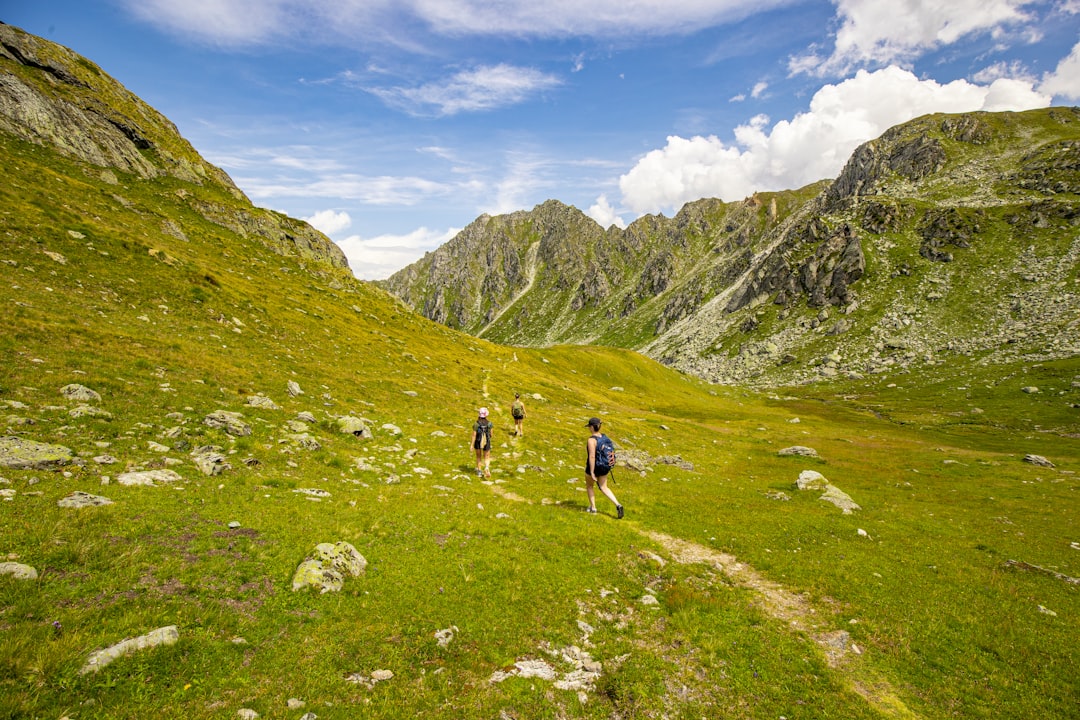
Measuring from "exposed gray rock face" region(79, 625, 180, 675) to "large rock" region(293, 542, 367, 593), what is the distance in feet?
9.58

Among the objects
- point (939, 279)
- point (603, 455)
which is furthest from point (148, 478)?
point (939, 279)

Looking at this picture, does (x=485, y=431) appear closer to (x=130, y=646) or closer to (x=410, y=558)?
(x=410, y=558)

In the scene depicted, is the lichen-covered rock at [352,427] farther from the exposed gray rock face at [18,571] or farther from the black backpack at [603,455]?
the exposed gray rock face at [18,571]

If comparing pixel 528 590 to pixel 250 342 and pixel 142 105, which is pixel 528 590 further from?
pixel 142 105

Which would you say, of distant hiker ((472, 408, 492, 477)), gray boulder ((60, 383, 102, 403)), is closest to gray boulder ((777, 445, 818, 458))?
distant hiker ((472, 408, 492, 477))

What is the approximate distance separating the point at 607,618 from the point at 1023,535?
94.0 feet

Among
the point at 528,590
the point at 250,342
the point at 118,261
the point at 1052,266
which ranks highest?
the point at 1052,266

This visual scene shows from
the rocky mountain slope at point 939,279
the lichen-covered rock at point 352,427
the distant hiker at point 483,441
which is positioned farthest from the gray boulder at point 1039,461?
the rocky mountain slope at point 939,279

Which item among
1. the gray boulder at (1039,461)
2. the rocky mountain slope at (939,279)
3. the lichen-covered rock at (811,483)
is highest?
the rocky mountain slope at (939,279)

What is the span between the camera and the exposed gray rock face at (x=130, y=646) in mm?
7164

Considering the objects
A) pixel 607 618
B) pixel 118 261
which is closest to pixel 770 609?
pixel 607 618

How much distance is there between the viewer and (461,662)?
970 cm

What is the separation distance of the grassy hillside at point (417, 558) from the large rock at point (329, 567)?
28cm

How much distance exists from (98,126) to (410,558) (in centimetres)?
9305
